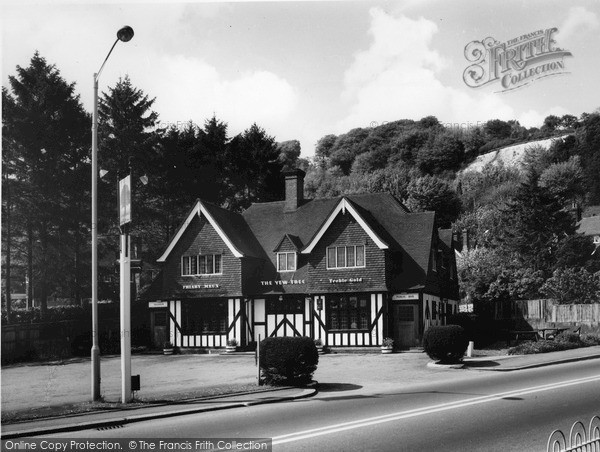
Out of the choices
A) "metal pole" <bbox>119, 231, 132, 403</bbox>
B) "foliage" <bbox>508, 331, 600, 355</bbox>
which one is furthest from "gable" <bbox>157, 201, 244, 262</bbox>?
"metal pole" <bbox>119, 231, 132, 403</bbox>

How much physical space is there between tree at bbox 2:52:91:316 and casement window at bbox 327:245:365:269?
Answer: 1485cm

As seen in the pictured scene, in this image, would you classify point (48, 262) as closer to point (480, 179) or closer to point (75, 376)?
point (75, 376)

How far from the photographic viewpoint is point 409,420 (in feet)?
46.3

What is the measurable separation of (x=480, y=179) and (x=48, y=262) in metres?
70.3

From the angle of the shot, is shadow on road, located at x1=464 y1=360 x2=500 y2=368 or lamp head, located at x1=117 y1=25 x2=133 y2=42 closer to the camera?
lamp head, located at x1=117 y1=25 x2=133 y2=42

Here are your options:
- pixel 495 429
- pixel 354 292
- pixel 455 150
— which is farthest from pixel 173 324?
pixel 455 150

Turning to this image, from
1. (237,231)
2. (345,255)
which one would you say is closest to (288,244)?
(237,231)

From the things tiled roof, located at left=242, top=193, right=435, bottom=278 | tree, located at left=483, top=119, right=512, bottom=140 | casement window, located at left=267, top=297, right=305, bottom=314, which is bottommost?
casement window, located at left=267, top=297, right=305, bottom=314

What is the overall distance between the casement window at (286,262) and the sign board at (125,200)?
2145cm

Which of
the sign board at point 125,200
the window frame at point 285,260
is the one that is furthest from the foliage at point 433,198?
the sign board at point 125,200

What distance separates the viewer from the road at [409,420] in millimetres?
12234

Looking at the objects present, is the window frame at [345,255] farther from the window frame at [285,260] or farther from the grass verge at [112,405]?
the grass verge at [112,405]

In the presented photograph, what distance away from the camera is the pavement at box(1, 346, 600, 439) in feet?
51.7

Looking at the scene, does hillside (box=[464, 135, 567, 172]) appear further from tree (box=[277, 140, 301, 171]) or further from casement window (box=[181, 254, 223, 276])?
casement window (box=[181, 254, 223, 276])
